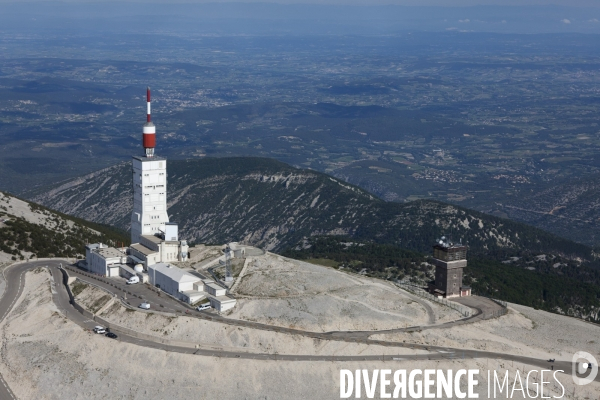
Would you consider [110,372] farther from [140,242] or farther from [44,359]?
[140,242]

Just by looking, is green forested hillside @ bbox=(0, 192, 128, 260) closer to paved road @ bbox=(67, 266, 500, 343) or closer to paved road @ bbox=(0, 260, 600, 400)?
paved road @ bbox=(67, 266, 500, 343)

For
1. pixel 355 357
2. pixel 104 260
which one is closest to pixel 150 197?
pixel 104 260

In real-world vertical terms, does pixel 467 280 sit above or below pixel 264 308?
below

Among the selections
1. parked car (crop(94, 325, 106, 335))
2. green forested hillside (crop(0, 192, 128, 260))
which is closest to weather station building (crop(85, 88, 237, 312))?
parked car (crop(94, 325, 106, 335))

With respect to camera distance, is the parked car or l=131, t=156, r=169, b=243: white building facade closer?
the parked car

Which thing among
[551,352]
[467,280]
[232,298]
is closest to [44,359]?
[232,298]

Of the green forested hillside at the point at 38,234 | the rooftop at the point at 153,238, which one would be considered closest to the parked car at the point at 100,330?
the rooftop at the point at 153,238
